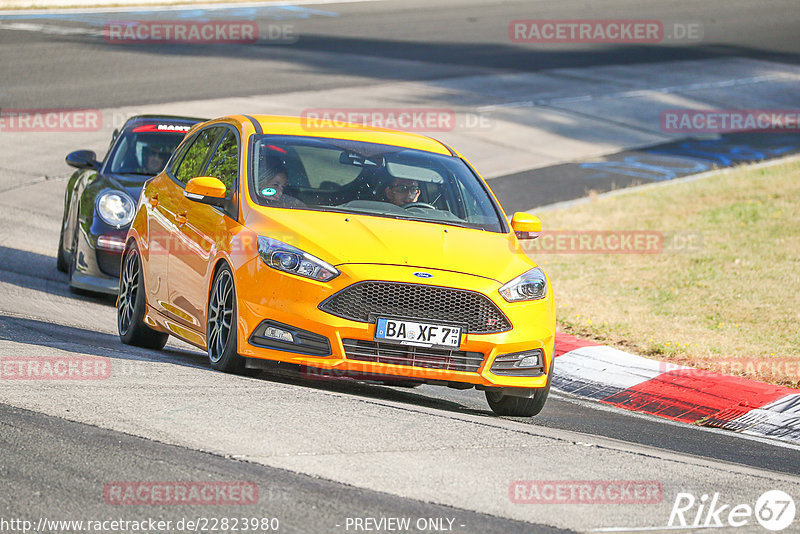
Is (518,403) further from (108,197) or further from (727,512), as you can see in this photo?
(108,197)

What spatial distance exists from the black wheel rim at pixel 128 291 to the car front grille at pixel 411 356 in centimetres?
271

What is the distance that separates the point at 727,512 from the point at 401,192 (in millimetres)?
3525

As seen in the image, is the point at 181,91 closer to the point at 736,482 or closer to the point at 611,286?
the point at 611,286

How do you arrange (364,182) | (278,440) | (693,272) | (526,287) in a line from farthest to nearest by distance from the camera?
1. (693,272)
2. (364,182)
3. (526,287)
4. (278,440)

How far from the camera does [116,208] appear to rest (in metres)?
11.5

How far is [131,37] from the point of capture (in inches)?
1270

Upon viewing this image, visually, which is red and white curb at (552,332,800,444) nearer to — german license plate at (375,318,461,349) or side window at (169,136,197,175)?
german license plate at (375,318,461,349)

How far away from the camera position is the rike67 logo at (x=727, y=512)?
5.39 metres

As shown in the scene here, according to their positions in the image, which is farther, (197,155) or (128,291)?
(128,291)

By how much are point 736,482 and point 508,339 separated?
69.6 inches

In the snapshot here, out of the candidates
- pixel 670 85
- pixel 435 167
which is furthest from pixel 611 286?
pixel 670 85

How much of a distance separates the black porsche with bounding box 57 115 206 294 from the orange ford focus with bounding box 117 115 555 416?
2.43 metres

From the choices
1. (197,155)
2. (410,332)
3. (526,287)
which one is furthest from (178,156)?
(526,287)

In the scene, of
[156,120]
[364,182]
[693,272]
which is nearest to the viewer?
[364,182]
